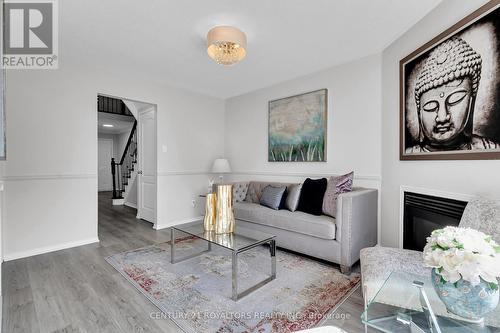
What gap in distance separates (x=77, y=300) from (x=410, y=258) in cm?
248

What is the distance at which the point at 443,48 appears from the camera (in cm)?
196

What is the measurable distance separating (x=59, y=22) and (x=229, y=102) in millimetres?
2931

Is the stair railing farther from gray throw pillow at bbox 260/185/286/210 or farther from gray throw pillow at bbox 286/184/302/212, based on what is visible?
gray throw pillow at bbox 286/184/302/212

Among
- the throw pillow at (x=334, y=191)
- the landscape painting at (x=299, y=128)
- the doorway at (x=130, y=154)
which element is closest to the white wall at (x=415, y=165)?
the throw pillow at (x=334, y=191)

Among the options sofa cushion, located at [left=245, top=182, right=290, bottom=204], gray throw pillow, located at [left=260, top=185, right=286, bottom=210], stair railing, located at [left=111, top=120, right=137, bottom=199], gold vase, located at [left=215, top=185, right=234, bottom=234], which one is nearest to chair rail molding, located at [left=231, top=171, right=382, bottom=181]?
sofa cushion, located at [left=245, top=182, right=290, bottom=204]

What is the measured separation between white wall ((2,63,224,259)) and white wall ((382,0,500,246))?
3.27 metres

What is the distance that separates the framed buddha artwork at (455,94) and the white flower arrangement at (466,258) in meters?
1.07

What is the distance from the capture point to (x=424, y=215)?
2186mm

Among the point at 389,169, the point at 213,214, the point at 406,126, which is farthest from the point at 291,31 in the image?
the point at 213,214

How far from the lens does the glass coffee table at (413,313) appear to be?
95 centimetres

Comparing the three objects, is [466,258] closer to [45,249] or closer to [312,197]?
[312,197]

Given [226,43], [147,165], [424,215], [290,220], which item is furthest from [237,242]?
[147,165]

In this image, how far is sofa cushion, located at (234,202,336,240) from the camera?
2406 millimetres

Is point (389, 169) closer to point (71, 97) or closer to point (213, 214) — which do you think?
point (213, 214)
